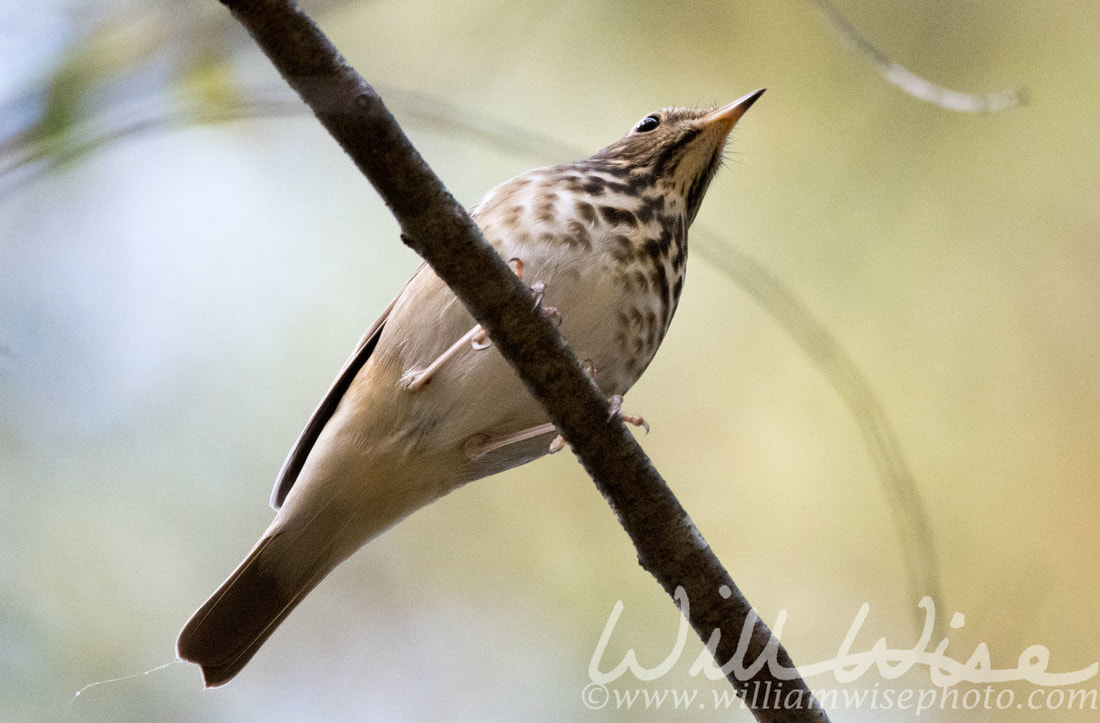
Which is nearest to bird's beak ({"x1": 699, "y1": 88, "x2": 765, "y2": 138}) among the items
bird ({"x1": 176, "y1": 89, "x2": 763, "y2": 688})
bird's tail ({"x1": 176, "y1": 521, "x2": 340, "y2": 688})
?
bird ({"x1": 176, "y1": 89, "x2": 763, "y2": 688})

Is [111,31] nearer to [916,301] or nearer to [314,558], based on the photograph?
[314,558]

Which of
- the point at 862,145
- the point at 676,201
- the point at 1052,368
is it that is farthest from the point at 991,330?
the point at 676,201

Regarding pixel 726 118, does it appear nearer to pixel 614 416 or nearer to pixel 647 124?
pixel 647 124

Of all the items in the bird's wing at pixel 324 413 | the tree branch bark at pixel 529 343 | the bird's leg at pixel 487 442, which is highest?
the bird's wing at pixel 324 413

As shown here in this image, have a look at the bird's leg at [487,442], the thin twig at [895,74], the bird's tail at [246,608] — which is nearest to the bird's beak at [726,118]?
the thin twig at [895,74]

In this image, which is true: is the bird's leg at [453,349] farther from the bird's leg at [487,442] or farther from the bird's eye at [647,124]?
the bird's eye at [647,124]

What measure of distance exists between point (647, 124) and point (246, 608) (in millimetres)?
1779

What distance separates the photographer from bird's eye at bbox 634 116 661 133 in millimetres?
3107

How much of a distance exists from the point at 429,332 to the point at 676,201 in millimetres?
839

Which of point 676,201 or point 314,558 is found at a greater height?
point 676,201

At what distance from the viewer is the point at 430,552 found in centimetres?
376

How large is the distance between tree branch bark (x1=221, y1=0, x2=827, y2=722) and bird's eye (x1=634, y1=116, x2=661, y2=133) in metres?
1.49

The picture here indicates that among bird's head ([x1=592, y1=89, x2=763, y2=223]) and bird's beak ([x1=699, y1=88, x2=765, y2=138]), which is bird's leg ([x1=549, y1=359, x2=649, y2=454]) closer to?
bird's head ([x1=592, y1=89, x2=763, y2=223])

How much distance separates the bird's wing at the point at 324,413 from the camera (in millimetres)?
2715
